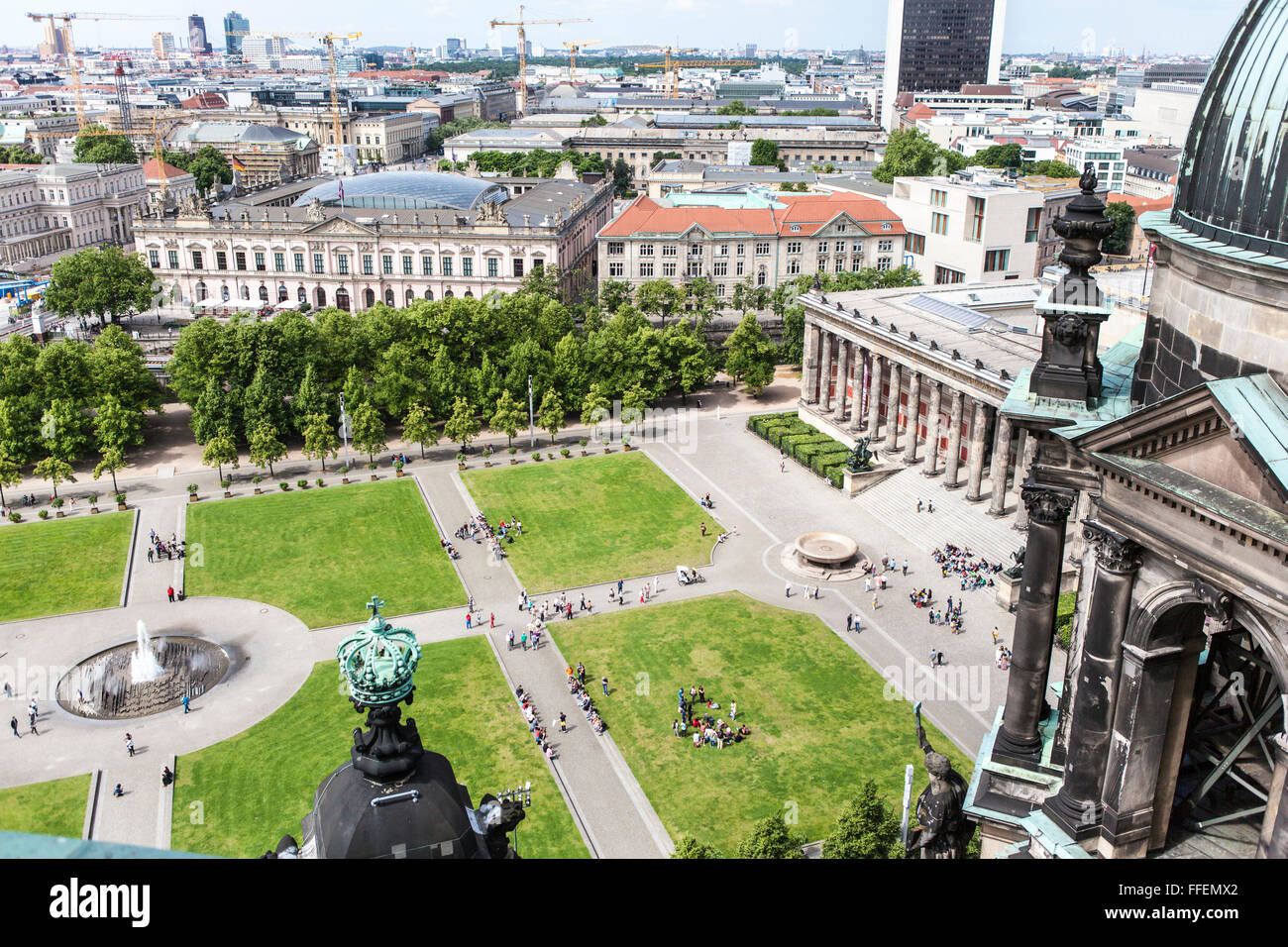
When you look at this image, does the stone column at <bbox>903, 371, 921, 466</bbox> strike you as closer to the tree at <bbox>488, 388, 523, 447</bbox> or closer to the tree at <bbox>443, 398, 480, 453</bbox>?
the tree at <bbox>488, 388, 523, 447</bbox>

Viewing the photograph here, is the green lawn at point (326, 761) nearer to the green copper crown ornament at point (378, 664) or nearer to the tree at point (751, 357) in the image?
the green copper crown ornament at point (378, 664)

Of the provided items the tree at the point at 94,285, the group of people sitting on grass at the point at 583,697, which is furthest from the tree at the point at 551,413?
the tree at the point at 94,285

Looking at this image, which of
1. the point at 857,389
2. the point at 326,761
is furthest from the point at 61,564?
the point at 857,389

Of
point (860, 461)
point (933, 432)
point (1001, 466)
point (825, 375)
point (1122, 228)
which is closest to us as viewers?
point (1001, 466)

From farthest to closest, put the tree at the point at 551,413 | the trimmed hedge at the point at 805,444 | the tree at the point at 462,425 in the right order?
the tree at the point at 551,413, the tree at the point at 462,425, the trimmed hedge at the point at 805,444

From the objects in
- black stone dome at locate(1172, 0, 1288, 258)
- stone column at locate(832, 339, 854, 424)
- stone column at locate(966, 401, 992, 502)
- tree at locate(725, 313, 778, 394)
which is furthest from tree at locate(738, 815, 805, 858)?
tree at locate(725, 313, 778, 394)

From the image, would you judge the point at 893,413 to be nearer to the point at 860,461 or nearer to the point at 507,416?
the point at 860,461

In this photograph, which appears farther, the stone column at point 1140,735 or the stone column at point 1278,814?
the stone column at point 1140,735
